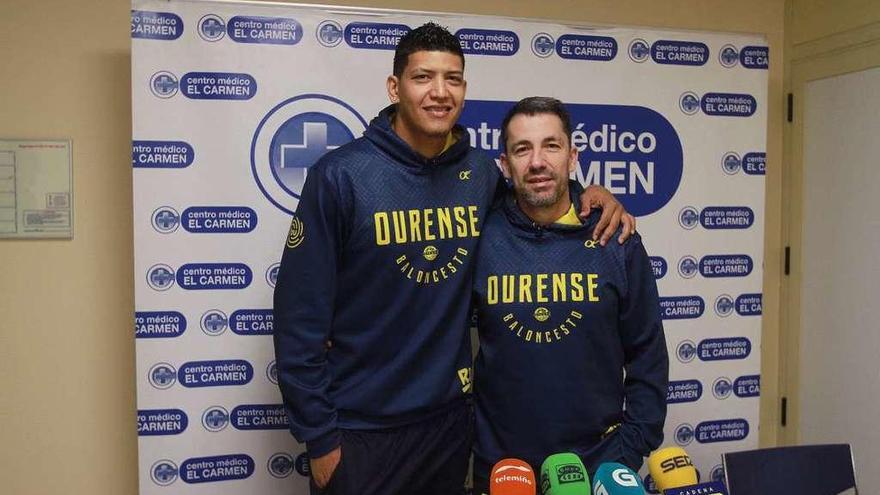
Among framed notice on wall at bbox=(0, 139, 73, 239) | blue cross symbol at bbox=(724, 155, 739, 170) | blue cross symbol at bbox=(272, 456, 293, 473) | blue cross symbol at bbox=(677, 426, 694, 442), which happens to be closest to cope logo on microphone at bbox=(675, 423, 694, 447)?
blue cross symbol at bbox=(677, 426, 694, 442)

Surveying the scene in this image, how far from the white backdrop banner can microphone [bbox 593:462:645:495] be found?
131 centimetres

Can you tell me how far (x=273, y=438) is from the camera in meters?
2.43

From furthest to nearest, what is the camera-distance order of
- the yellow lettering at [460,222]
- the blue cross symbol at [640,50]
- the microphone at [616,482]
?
the blue cross symbol at [640,50]
the yellow lettering at [460,222]
the microphone at [616,482]

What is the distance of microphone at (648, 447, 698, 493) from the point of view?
155 cm

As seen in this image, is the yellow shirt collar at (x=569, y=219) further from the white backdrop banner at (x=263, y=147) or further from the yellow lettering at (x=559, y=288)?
the white backdrop banner at (x=263, y=147)

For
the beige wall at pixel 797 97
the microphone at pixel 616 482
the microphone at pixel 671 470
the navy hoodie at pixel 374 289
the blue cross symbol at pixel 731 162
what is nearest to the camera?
the microphone at pixel 616 482

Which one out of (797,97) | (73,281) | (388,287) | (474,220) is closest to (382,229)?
(388,287)

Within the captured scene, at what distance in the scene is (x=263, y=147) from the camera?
2.35 metres

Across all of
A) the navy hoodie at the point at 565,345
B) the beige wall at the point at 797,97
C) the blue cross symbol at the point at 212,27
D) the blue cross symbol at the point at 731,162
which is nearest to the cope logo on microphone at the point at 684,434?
the beige wall at the point at 797,97

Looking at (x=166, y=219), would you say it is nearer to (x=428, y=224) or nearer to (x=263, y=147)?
(x=263, y=147)

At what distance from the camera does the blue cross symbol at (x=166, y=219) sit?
7.50 feet

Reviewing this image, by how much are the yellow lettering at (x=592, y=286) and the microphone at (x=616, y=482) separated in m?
0.55

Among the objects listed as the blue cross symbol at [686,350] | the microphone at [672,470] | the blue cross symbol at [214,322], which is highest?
the blue cross symbol at [214,322]

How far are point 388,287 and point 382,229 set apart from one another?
6.2 inches
